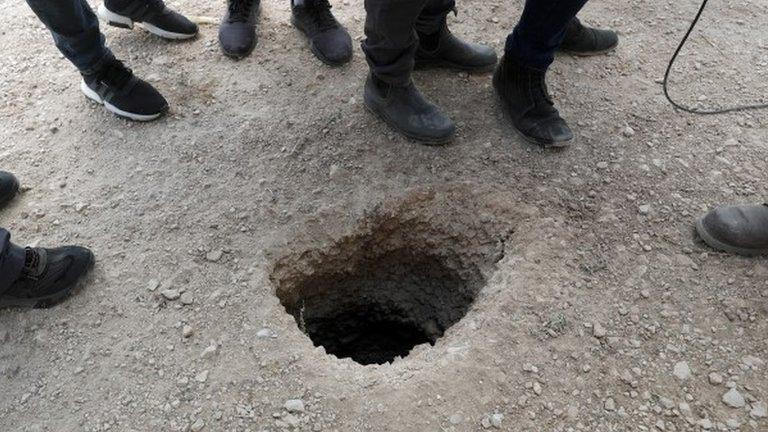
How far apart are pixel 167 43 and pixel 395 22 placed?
1754 mm

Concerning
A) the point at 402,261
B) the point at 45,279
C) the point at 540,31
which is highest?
the point at 540,31

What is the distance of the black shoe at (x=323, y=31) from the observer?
10.3 ft

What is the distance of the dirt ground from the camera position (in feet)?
6.32

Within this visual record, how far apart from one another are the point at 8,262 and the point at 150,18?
1808 millimetres

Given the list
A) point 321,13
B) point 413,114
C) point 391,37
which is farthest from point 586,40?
point 321,13

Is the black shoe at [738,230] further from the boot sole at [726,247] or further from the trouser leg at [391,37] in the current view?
the trouser leg at [391,37]

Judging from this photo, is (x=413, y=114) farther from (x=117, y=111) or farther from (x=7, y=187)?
(x=7, y=187)

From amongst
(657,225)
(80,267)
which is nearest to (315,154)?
(80,267)

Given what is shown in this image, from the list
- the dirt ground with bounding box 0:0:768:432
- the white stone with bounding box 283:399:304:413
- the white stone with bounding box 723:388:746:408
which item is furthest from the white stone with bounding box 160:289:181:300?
the white stone with bounding box 723:388:746:408

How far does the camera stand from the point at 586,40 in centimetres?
320

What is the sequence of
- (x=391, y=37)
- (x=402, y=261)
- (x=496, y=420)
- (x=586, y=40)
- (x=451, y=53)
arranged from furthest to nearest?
(x=586, y=40) → (x=451, y=53) → (x=402, y=261) → (x=391, y=37) → (x=496, y=420)

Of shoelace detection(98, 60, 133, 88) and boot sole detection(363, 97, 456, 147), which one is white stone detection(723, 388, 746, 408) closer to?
boot sole detection(363, 97, 456, 147)

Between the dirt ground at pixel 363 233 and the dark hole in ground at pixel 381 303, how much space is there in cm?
26

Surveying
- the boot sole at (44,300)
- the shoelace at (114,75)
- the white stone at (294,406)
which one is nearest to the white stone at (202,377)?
the white stone at (294,406)
